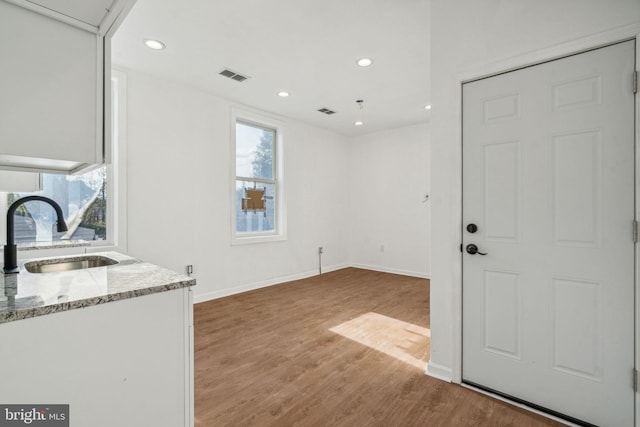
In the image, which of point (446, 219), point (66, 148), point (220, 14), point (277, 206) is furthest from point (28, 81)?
point (277, 206)

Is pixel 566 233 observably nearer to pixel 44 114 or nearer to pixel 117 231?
pixel 44 114

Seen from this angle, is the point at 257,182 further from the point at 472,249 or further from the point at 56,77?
the point at 56,77

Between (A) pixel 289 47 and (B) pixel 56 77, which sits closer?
(B) pixel 56 77

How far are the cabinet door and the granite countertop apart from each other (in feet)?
1.68

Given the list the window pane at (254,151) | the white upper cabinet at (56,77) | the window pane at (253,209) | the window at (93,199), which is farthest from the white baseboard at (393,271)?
the white upper cabinet at (56,77)

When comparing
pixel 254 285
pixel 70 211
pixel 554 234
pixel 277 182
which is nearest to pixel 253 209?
pixel 277 182

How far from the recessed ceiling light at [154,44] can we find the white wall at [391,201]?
4125 millimetres

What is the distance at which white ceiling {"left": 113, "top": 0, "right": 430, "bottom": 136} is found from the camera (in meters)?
2.42

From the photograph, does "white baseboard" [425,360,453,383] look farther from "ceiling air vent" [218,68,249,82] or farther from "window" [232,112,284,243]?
"ceiling air vent" [218,68,249,82]

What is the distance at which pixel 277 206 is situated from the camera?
5.22m

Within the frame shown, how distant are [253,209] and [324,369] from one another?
2.96 m

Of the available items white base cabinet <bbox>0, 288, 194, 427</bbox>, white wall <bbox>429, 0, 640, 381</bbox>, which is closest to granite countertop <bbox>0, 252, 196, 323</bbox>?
white base cabinet <bbox>0, 288, 194, 427</bbox>

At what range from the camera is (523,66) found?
1.89 metres

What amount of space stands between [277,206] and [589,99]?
4.18 meters
